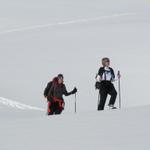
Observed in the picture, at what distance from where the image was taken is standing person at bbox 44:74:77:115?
43.8ft

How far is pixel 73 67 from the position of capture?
2770 cm

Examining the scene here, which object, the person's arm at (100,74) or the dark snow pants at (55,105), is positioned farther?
the dark snow pants at (55,105)

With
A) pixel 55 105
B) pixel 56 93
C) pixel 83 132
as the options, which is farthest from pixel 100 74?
pixel 83 132

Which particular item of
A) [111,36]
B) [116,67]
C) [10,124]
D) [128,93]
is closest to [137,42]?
[111,36]

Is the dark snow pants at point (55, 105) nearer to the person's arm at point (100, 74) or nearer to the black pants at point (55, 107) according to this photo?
the black pants at point (55, 107)

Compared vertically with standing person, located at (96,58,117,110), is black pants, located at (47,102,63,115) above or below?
below

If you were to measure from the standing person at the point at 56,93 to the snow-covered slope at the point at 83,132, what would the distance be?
7.84 feet

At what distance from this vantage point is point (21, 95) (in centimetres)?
2241

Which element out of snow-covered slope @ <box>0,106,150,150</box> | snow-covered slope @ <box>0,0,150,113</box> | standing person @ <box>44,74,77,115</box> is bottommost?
snow-covered slope @ <box>0,106,150,150</box>

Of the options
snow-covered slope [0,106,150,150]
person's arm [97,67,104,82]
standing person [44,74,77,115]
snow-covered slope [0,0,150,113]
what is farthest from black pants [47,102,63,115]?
snow-covered slope [0,0,150,113]

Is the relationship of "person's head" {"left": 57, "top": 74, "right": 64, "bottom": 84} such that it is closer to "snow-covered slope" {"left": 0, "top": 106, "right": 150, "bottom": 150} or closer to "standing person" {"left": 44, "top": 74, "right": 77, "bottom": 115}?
"standing person" {"left": 44, "top": 74, "right": 77, "bottom": 115}

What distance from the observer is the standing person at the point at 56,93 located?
43.8ft

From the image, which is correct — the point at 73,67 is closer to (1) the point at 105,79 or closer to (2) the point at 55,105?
(2) the point at 55,105

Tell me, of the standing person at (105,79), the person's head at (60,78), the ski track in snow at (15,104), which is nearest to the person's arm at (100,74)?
the standing person at (105,79)
